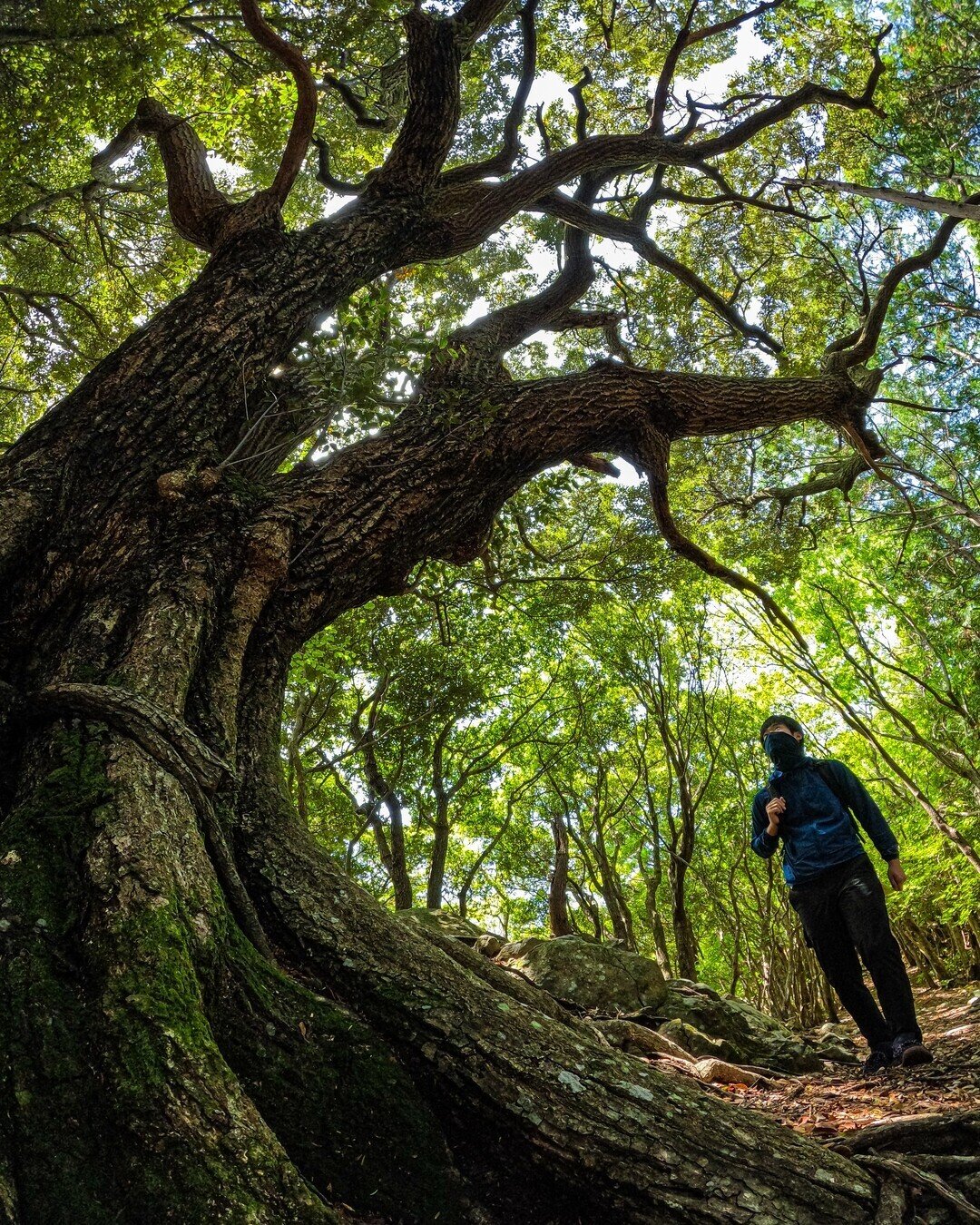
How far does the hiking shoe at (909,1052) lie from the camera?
374cm

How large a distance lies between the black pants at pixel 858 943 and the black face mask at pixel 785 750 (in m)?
0.62

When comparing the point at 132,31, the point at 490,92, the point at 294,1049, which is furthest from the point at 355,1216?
the point at 490,92

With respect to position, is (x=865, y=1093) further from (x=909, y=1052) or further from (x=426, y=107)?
(x=426, y=107)

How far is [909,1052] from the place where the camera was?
12.3ft

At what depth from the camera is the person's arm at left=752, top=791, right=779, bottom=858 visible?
4469mm

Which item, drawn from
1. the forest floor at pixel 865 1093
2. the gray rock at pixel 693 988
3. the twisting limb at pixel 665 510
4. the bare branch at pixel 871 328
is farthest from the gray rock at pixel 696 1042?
the bare branch at pixel 871 328

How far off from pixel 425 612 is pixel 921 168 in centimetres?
764

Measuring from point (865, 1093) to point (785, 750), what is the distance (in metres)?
1.73

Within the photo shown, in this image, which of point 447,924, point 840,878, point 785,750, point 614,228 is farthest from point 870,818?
point 614,228

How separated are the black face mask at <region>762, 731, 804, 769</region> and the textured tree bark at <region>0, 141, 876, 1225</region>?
2.02 metres

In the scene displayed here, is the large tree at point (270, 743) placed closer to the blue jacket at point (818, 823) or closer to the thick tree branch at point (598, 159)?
the thick tree branch at point (598, 159)

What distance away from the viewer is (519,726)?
12.9 metres

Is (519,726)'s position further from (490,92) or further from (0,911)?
(0,911)

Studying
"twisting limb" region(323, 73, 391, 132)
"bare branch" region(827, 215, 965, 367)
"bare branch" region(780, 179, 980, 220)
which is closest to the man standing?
"bare branch" region(827, 215, 965, 367)
